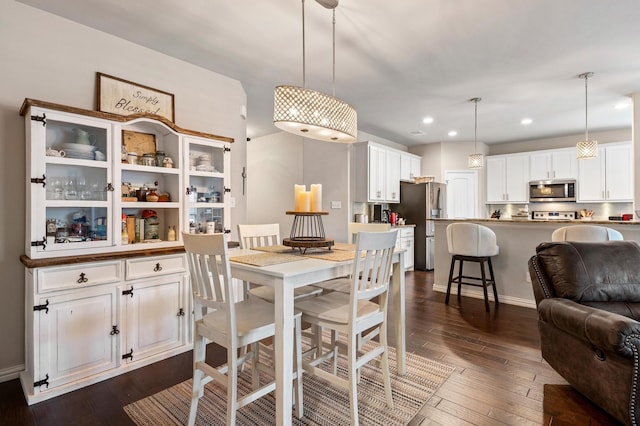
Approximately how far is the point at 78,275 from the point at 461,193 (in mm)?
6759

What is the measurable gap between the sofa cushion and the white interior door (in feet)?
15.8

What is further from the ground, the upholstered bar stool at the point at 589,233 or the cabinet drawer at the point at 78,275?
the upholstered bar stool at the point at 589,233

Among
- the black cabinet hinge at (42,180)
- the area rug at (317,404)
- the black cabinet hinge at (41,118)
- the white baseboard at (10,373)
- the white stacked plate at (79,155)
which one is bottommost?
the area rug at (317,404)

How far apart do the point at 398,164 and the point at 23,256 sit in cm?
552

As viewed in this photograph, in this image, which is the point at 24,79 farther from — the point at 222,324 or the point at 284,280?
the point at 284,280

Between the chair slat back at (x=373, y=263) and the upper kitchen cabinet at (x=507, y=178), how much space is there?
20.0ft

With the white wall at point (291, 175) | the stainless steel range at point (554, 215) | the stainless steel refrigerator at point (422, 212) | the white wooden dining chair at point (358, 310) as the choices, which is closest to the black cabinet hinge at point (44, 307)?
the white wooden dining chair at point (358, 310)

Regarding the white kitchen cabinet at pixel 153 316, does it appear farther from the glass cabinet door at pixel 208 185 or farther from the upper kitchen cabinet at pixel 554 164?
the upper kitchen cabinet at pixel 554 164

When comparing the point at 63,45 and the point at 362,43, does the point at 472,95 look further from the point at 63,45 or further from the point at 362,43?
the point at 63,45

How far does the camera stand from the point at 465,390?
6.84 ft

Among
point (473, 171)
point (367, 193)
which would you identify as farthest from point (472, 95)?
point (473, 171)

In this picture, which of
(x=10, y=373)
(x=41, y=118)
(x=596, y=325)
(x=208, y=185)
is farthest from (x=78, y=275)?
(x=596, y=325)

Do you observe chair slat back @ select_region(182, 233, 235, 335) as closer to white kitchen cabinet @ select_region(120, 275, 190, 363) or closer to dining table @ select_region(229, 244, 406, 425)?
dining table @ select_region(229, 244, 406, 425)

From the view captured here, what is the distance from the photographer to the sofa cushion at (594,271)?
206 cm
